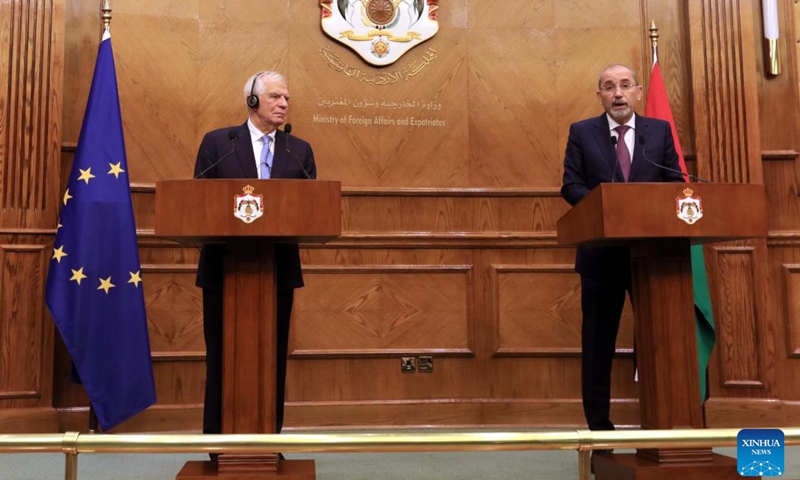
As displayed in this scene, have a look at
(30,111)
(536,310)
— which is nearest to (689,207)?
(536,310)

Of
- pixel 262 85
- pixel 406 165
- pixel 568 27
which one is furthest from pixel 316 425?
pixel 568 27

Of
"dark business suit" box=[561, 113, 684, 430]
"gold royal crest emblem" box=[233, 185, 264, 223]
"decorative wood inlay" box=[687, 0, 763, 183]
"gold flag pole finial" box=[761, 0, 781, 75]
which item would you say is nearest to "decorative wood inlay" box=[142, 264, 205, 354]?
"gold royal crest emblem" box=[233, 185, 264, 223]

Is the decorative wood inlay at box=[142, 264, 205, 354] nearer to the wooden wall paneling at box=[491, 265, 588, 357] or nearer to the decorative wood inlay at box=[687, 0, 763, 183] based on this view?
the wooden wall paneling at box=[491, 265, 588, 357]

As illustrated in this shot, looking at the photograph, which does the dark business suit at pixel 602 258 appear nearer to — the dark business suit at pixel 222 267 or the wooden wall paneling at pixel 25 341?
the dark business suit at pixel 222 267

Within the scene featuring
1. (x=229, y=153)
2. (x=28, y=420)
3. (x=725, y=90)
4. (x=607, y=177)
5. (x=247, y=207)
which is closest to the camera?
(x=247, y=207)

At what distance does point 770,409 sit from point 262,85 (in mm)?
2999

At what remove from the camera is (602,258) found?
9.34ft

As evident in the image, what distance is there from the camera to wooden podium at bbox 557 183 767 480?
225 centimetres

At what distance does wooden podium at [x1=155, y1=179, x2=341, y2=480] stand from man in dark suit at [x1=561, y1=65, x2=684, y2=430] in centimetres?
Answer: 111

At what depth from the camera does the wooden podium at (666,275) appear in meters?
2.25

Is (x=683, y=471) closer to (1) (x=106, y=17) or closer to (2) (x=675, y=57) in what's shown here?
(2) (x=675, y=57)

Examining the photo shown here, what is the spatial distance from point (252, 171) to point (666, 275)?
150cm

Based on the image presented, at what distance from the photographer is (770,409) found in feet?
12.5

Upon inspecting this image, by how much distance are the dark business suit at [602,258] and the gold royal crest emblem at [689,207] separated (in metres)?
0.53
